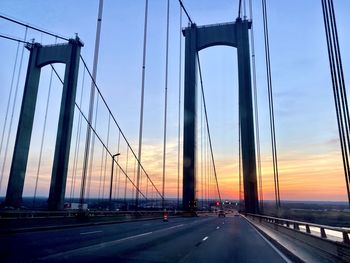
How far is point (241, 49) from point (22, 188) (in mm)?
37184

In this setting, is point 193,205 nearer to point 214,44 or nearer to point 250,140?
point 250,140

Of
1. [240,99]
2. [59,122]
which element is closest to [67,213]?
[59,122]

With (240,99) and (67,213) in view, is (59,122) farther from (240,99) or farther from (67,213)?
(240,99)

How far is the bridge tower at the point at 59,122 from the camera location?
154 ft

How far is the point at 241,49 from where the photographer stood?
2275 inches

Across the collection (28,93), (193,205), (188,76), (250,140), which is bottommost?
(193,205)

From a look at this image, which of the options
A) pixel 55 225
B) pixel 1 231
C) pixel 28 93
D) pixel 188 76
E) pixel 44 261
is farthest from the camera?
pixel 188 76

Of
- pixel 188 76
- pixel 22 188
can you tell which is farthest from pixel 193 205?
pixel 22 188

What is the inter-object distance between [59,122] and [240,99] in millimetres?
26206

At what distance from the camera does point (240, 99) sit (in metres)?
56.4

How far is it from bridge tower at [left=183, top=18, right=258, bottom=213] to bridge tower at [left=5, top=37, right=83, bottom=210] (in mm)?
18282

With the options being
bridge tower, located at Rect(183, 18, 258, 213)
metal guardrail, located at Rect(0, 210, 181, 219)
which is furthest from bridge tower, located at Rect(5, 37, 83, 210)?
bridge tower, located at Rect(183, 18, 258, 213)

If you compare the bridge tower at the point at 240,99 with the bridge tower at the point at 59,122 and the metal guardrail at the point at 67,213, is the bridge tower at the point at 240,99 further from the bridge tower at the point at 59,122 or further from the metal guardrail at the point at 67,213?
the bridge tower at the point at 59,122

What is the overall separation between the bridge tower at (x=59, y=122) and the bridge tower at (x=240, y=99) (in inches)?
720
